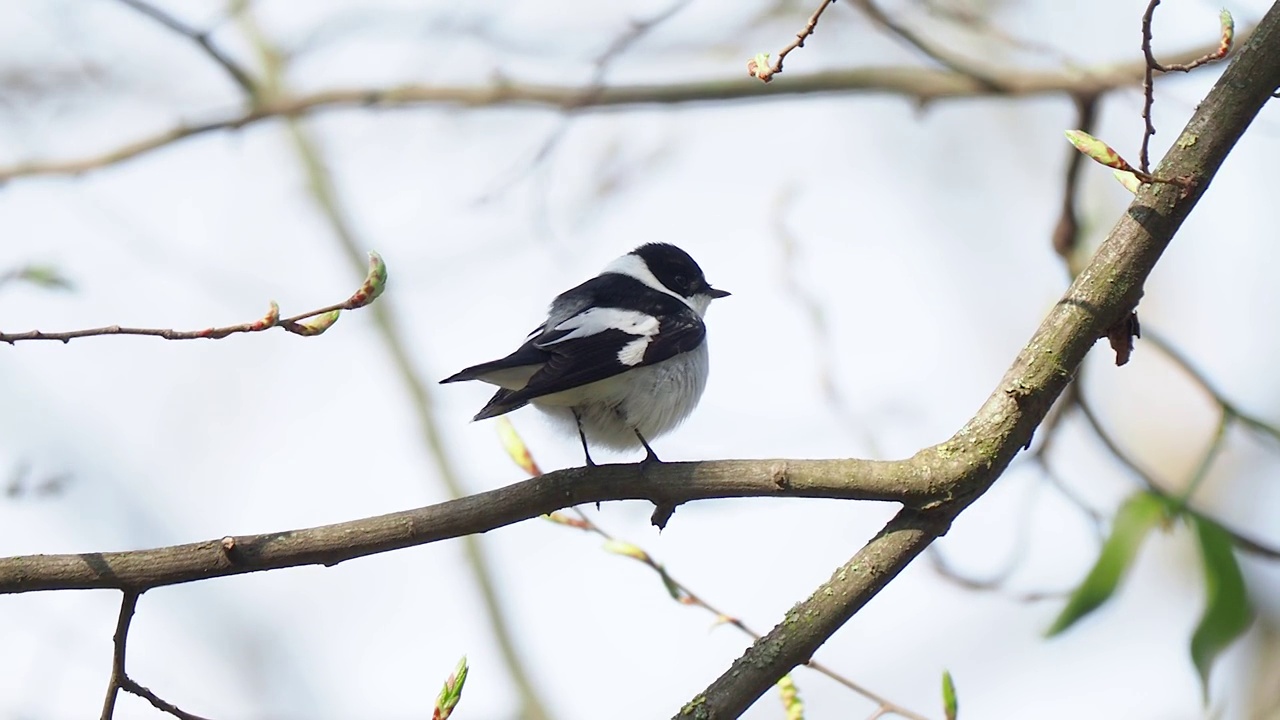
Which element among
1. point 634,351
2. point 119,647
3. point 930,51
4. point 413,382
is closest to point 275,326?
point 119,647

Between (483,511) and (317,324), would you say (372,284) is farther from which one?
(483,511)

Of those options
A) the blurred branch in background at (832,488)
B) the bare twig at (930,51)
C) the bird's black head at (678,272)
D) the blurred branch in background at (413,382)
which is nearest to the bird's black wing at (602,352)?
the blurred branch in background at (832,488)

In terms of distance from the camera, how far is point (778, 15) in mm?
6844

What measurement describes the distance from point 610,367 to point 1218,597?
2.00 m

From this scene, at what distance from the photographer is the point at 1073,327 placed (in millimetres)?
2691

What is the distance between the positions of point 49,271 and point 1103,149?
9.15 ft

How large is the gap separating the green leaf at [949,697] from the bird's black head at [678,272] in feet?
8.97

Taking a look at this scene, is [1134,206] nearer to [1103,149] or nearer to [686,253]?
[1103,149]

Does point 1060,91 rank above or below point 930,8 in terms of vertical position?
below

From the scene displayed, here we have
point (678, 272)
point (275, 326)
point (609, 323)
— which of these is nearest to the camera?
point (275, 326)

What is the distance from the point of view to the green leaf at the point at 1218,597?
3.67 meters

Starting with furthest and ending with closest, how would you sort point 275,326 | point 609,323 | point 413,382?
point 413,382 < point 609,323 < point 275,326

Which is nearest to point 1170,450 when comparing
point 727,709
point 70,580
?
point 727,709

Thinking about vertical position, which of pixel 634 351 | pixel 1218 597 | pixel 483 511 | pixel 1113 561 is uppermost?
pixel 634 351
